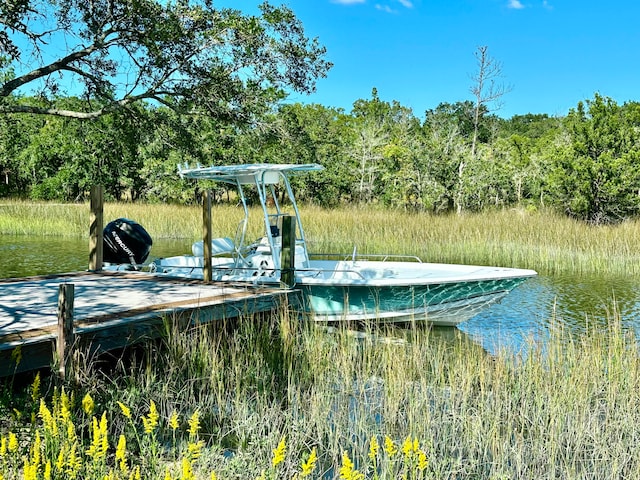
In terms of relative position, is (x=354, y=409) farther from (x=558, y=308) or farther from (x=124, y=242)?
(x=558, y=308)

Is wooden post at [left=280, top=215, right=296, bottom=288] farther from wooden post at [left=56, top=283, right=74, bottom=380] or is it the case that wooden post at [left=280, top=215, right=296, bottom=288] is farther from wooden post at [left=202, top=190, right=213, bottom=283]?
wooden post at [left=56, top=283, right=74, bottom=380]

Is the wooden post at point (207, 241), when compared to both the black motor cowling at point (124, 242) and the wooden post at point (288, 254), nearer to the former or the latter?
the wooden post at point (288, 254)

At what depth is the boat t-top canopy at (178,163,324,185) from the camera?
797 centimetres

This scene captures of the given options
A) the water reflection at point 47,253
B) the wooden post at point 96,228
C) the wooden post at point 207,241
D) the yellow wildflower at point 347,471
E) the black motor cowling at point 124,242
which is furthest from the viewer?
the water reflection at point 47,253

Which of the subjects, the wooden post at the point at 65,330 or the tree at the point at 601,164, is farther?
the tree at the point at 601,164

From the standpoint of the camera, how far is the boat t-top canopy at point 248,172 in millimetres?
7969

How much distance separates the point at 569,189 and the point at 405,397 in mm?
17137

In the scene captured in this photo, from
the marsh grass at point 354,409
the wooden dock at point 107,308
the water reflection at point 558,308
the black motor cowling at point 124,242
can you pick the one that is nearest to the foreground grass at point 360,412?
the marsh grass at point 354,409

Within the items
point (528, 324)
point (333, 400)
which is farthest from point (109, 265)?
point (528, 324)

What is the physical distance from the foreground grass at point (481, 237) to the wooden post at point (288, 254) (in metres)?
7.60

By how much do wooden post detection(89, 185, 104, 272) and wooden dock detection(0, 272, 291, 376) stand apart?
28 cm

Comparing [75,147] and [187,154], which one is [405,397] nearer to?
[187,154]

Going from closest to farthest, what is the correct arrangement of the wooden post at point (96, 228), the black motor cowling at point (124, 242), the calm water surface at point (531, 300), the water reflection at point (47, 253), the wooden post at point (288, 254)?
the wooden post at point (288, 254) < the calm water surface at point (531, 300) < the wooden post at point (96, 228) < the black motor cowling at point (124, 242) < the water reflection at point (47, 253)

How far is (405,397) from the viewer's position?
16.2 feet
